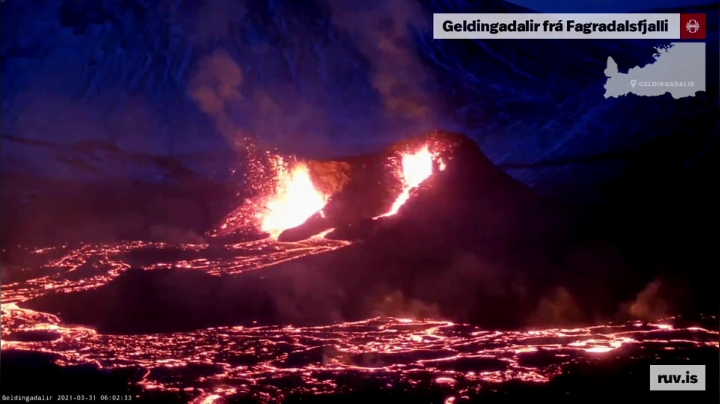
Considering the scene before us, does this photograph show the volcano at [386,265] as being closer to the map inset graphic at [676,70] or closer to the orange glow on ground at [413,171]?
the orange glow on ground at [413,171]

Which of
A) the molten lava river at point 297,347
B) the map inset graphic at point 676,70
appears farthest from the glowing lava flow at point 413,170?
the map inset graphic at point 676,70

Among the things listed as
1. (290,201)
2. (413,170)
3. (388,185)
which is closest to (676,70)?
(413,170)

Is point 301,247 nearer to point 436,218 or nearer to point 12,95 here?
point 436,218

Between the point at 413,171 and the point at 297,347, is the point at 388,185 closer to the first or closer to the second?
the point at 413,171

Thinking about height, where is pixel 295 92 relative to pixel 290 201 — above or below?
→ above

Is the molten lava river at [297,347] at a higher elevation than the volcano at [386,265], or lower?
lower

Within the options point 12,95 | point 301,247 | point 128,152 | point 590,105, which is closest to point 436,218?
point 301,247
